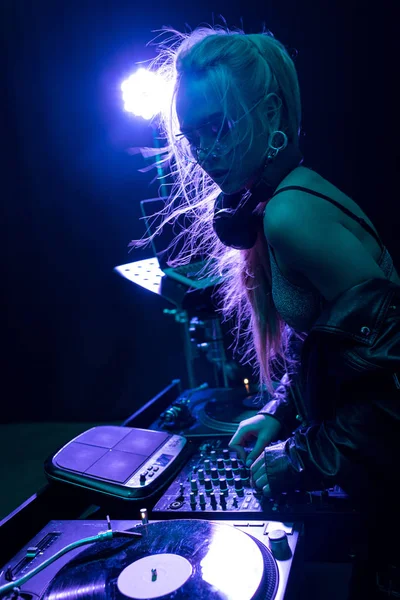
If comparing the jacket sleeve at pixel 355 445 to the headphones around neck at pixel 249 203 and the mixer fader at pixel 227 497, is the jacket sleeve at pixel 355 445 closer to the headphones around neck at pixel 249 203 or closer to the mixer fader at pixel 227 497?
the mixer fader at pixel 227 497

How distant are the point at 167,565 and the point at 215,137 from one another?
0.74 metres

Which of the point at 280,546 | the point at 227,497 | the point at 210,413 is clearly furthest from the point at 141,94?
the point at 280,546

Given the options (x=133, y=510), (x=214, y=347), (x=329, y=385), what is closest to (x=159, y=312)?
(x=214, y=347)

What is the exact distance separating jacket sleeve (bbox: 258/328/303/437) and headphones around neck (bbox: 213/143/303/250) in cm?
30

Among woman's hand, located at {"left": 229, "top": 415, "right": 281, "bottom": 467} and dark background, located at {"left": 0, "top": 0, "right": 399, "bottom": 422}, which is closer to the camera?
woman's hand, located at {"left": 229, "top": 415, "right": 281, "bottom": 467}

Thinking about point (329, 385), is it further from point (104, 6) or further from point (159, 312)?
point (104, 6)

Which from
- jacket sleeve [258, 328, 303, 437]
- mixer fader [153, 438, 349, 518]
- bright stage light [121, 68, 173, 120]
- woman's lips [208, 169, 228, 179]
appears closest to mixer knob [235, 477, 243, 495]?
mixer fader [153, 438, 349, 518]

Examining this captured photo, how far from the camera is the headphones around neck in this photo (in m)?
1.05

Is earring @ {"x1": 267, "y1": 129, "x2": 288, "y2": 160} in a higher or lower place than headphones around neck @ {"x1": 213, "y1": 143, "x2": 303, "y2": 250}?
higher

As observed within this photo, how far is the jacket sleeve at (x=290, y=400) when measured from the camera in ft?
4.15

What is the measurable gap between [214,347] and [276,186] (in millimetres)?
809

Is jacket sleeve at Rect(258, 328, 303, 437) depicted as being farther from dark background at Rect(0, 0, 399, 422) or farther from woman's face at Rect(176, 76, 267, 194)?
dark background at Rect(0, 0, 399, 422)

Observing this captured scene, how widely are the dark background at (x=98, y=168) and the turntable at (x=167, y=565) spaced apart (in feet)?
4.66

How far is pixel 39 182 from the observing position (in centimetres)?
246
